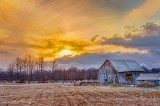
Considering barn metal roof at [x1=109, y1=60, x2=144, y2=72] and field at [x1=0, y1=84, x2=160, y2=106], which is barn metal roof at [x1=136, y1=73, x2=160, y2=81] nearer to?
barn metal roof at [x1=109, y1=60, x2=144, y2=72]

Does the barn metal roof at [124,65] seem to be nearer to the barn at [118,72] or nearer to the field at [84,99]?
the barn at [118,72]

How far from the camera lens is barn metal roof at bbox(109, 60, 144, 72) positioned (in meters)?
80.3

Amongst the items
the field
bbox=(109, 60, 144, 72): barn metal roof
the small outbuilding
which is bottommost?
the field

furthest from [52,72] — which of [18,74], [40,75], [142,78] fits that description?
[142,78]

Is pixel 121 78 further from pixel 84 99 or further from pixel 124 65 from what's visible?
pixel 84 99

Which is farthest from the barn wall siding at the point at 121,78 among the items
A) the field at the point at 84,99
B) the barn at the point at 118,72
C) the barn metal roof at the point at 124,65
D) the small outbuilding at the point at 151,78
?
the field at the point at 84,99

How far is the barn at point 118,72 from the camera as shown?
259ft

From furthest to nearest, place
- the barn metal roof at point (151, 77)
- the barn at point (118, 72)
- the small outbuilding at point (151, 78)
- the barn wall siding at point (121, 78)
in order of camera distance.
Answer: the barn at point (118, 72) < the barn wall siding at point (121, 78) < the barn metal roof at point (151, 77) < the small outbuilding at point (151, 78)

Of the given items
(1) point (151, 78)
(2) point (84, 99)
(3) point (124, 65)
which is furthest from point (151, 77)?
(2) point (84, 99)

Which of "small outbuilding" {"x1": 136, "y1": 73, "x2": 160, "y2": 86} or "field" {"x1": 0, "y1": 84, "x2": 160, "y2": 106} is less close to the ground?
"small outbuilding" {"x1": 136, "y1": 73, "x2": 160, "y2": 86}

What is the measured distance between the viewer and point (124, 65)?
83.1m

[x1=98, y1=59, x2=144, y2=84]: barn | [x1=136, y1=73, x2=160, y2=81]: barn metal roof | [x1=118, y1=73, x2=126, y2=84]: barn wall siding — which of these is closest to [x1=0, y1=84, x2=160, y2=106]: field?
[x1=136, y1=73, x2=160, y2=81]: barn metal roof

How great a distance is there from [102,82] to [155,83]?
884 inches

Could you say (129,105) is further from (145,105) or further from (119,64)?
(119,64)
